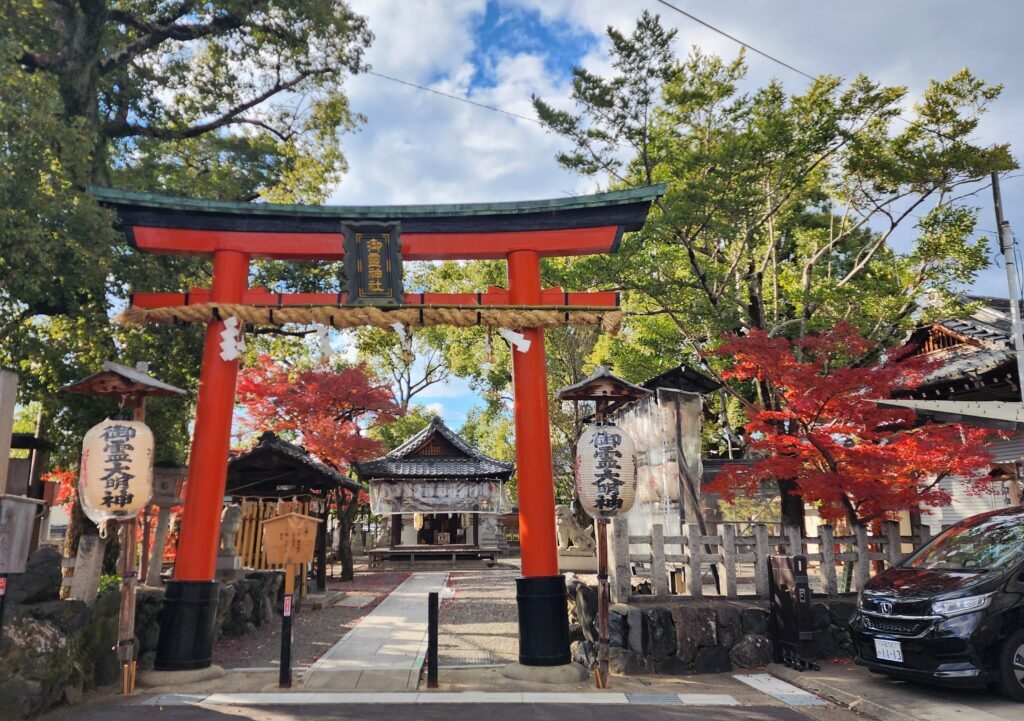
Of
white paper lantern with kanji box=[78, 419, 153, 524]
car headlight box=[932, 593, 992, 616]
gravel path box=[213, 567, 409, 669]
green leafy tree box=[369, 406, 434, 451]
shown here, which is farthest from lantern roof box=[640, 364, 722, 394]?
green leafy tree box=[369, 406, 434, 451]

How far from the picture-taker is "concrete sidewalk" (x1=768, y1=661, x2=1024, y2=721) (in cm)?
607

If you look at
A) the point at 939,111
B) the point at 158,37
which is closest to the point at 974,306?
the point at 939,111

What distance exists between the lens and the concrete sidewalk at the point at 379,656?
766cm

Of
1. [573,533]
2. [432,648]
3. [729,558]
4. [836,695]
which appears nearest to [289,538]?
[432,648]

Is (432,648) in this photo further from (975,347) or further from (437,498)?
(437,498)

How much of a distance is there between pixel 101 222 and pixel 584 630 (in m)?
9.39

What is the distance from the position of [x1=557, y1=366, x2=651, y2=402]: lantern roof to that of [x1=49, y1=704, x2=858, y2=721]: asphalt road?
3673mm

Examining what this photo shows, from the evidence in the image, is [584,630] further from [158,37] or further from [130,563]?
[158,37]

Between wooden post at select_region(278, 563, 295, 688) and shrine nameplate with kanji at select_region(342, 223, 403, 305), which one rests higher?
shrine nameplate with kanji at select_region(342, 223, 403, 305)

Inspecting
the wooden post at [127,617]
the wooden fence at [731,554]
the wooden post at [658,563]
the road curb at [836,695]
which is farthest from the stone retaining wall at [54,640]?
the road curb at [836,695]

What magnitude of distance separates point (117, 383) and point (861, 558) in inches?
427

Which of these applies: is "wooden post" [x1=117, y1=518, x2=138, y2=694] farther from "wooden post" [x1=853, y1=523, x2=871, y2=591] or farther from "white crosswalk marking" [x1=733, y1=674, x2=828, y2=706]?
"wooden post" [x1=853, y1=523, x2=871, y2=591]

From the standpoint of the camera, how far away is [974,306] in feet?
48.8

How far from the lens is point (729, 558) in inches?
363
